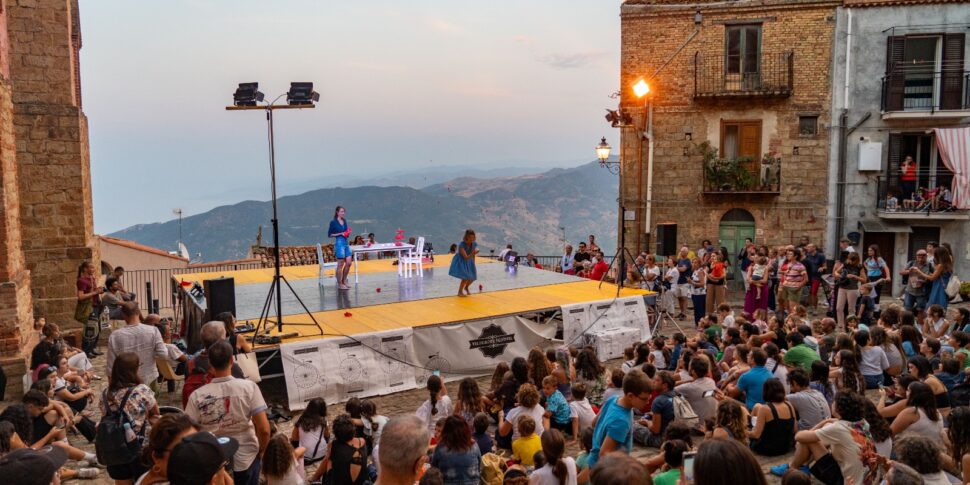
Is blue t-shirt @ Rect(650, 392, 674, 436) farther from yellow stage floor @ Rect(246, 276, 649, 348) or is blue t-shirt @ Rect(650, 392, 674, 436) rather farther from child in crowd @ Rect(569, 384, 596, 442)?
yellow stage floor @ Rect(246, 276, 649, 348)

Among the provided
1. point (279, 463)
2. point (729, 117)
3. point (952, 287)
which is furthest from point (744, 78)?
point (279, 463)

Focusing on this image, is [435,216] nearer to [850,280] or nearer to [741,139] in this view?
[741,139]

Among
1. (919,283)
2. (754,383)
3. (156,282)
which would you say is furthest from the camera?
(156,282)

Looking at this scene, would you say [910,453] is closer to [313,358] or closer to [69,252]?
[313,358]

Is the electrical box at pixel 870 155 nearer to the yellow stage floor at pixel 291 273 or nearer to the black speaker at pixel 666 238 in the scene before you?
the black speaker at pixel 666 238

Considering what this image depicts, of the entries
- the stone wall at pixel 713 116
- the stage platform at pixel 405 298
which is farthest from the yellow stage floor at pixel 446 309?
the stone wall at pixel 713 116

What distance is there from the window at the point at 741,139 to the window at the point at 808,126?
1.11 meters

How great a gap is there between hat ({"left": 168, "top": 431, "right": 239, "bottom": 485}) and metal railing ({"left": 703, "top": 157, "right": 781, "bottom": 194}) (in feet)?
61.2

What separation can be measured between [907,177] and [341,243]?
52.0ft

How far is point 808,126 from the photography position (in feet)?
65.9

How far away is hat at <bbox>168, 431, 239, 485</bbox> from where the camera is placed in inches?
128

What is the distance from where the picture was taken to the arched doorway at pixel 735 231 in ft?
67.6

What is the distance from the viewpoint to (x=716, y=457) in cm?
273

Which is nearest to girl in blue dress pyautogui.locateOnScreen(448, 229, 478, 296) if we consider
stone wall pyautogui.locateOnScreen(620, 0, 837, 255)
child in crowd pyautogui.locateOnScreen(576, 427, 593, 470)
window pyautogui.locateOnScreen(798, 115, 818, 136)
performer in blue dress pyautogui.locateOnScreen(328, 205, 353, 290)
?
performer in blue dress pyautogui.locateOnScreen(328, 205, 353, 290)
